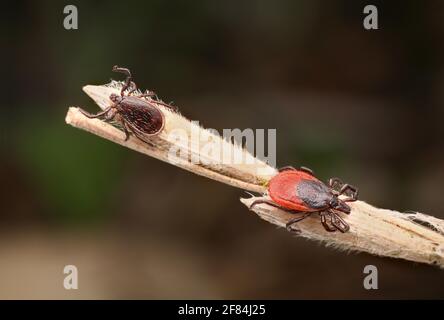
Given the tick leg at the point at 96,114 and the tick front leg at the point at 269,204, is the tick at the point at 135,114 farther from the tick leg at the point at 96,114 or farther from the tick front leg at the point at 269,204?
the tick front leg at the point at 269,204

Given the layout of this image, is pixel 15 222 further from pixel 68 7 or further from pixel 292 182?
pixel 292 182

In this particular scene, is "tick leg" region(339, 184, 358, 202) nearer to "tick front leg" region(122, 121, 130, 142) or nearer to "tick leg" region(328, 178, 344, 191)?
"tick leg" region(328, 178, 344, 191)

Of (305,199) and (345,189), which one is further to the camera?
(345,189)

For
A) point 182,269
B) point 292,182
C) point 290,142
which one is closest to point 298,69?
point 290,142

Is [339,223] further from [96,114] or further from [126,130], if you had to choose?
[96,114]

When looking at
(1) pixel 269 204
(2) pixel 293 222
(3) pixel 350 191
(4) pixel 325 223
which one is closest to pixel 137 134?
(1) pixel 269 204

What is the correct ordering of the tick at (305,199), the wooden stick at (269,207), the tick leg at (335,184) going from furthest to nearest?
the tick leg at (335,184) < the tick at (305,199) < the wooden stick at (269,207)

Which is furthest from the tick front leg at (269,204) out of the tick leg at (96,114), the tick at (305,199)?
the tick leg at (96,114)
